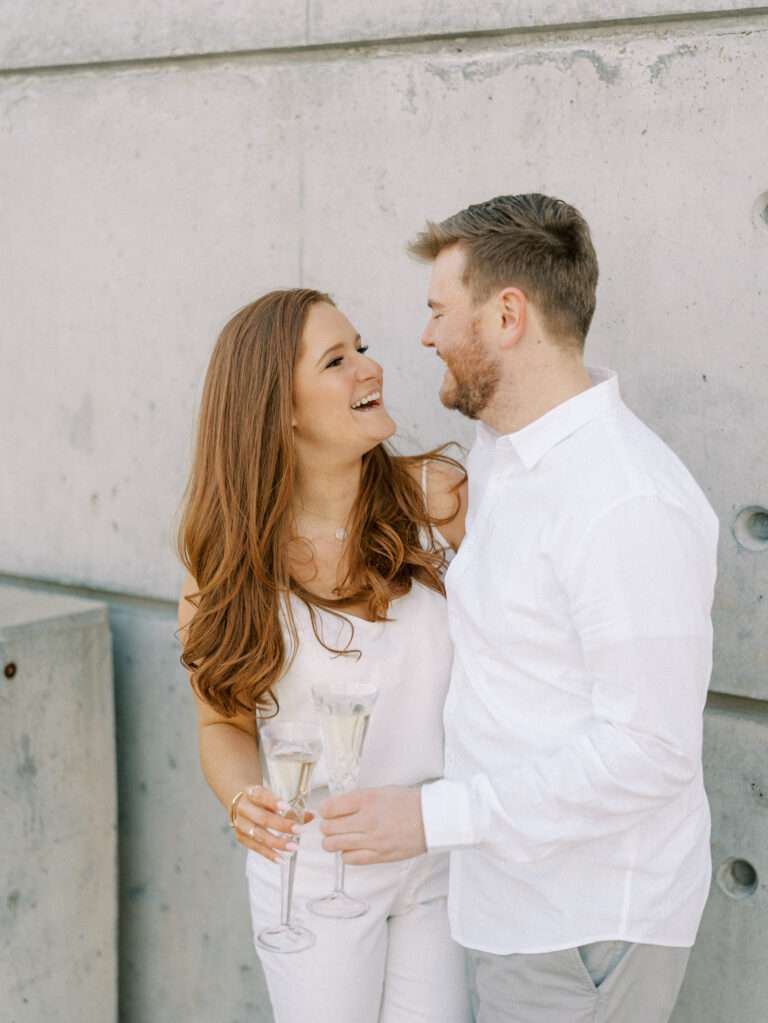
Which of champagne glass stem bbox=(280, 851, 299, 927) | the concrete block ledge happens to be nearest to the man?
champagne glass stem bbox=(280, 851, 299, 927)

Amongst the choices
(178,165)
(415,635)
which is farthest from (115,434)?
(415,635)

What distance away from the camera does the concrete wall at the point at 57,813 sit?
3.21m

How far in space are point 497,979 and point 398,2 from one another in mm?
2008

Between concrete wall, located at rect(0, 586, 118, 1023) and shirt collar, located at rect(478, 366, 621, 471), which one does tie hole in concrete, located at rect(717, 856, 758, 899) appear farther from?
concrete wall, located at rect(0, 586, 118, 1023)

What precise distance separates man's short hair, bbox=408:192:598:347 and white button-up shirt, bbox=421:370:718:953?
5.4 inches

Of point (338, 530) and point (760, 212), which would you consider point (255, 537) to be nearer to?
point (338, 530)

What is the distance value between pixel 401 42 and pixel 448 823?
1762mm

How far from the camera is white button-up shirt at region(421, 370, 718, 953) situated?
1895 millimetres

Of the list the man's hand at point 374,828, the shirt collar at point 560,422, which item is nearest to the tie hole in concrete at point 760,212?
the shirt collar at point 560,422

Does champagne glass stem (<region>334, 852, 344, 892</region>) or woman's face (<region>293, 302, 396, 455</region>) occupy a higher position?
woman's face (<region>293, 302, 396, 455</region>)

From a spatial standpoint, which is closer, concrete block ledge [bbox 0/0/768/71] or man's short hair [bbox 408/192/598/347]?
man's short hair [bbox 408/192/598/347]

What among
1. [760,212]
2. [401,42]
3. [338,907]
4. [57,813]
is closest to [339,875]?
[338,907]

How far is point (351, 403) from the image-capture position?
8.48 feet

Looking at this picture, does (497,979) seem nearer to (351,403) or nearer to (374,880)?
(374,880)
